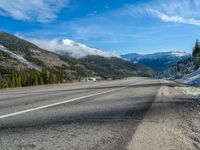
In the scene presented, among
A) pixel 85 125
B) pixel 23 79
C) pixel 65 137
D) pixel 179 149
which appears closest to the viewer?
pixel 179 149

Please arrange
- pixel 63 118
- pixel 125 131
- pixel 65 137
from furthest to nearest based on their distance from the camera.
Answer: pixel 63 118 < pixel 125 131 < pixel 65 137

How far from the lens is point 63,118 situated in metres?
7.72

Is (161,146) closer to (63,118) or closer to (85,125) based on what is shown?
(85,125)

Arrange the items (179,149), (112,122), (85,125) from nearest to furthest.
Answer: (179,149)
(85,125)
(112,122)

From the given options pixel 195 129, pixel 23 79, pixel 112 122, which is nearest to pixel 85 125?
pixel 112 122

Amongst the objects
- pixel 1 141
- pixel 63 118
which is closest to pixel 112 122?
pixel 63 118

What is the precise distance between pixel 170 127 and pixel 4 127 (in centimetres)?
367

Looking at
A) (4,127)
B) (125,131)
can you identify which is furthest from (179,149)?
(4,127)

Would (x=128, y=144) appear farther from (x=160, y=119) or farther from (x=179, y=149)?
(x=160, y=119)

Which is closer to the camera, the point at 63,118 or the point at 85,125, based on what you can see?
the point at 85,125

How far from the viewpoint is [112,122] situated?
721 centimetres

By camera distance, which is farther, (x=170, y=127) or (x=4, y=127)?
(x=170, y=127)

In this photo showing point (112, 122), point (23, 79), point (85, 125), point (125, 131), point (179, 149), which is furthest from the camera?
point (23, 79)

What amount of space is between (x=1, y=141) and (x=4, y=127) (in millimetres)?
1346
